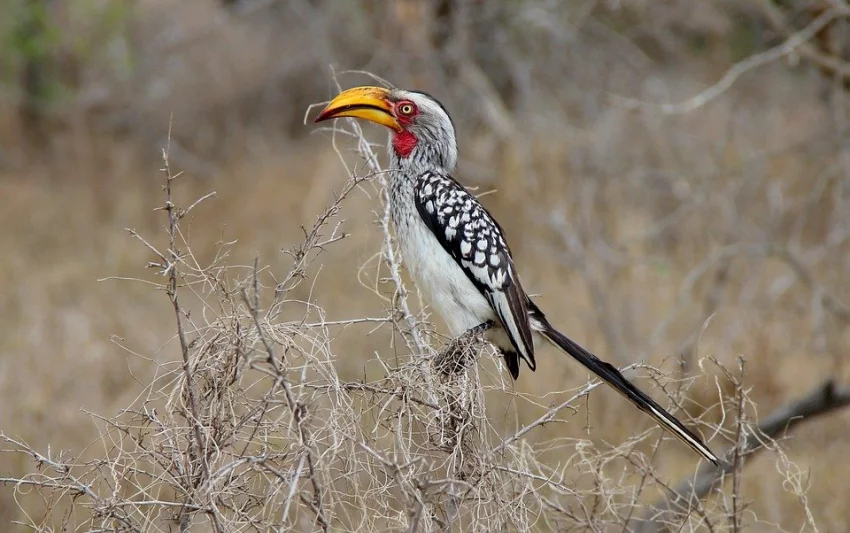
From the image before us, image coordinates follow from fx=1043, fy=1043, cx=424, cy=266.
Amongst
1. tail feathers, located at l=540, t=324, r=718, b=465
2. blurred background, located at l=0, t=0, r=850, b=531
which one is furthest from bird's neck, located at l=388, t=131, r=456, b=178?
tail feathers, located at l=540, t=324, r=718, b=465

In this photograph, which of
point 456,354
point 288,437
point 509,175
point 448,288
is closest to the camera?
point 288,437

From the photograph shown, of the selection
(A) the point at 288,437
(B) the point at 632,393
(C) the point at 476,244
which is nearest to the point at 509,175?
(C) the point at 476,244

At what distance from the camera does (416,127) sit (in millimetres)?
3967

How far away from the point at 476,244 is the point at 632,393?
0.80m

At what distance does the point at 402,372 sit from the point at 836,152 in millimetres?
4203

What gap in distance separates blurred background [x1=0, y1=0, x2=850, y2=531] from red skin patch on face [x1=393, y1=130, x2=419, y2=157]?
616mm

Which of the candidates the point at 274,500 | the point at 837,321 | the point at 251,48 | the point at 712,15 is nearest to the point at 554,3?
the point at 712,15

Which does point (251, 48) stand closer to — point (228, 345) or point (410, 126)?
point (410, 126)

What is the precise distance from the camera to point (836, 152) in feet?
19.7

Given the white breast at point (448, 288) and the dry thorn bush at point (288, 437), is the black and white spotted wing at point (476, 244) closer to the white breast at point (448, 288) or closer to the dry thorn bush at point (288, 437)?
the white breast at point (448, 288)

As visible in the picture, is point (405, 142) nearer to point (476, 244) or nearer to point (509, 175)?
point (476, 244)

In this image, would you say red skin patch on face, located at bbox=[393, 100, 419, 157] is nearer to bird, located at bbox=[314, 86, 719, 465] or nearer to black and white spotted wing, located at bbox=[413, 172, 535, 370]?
bird, located at bbox=[314, 86, 719, 465]

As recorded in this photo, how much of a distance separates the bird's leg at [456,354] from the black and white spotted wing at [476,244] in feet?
0.61

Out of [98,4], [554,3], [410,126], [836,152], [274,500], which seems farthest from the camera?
[98,4]
